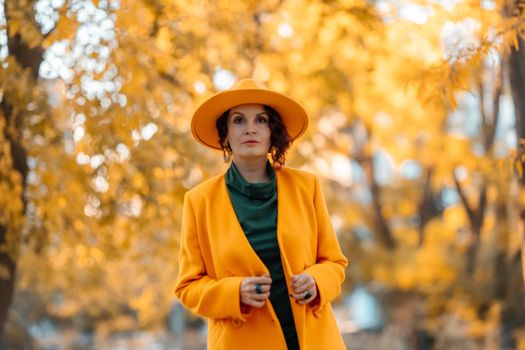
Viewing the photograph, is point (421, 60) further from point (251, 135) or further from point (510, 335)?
point (251, 135)

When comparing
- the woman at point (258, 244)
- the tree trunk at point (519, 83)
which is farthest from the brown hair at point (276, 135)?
the tree trunk at point (519, 83)

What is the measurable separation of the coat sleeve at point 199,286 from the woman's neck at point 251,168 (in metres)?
0.22

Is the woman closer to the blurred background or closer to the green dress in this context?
the green dress

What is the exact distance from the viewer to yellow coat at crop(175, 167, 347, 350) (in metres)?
2.88

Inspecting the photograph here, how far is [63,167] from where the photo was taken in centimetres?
735

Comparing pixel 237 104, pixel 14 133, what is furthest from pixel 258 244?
pixel 14 133

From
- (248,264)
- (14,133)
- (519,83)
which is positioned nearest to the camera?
(248,264)

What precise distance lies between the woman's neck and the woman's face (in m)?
0.03

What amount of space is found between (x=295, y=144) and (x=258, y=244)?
5.21 m

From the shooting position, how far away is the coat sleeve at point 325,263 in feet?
9.50

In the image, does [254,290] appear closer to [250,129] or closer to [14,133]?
[250,129]

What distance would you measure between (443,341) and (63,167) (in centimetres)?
904

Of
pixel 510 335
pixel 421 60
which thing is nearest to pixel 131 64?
pixel 421 60

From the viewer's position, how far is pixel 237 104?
10.1 ft
